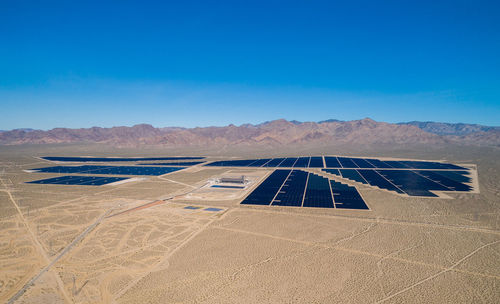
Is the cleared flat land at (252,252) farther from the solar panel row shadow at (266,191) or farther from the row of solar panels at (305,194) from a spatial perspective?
the solar panel row shadow at (266,191)

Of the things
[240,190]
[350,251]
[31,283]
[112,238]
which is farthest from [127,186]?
[350,251]

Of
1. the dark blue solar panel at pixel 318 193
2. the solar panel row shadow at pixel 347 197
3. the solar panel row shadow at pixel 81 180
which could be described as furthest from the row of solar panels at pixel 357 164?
the solar panel row shadow at pixel 81 180

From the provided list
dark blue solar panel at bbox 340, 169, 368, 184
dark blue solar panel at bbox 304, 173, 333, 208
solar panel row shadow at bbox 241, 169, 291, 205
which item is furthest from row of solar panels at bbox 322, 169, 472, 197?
solar panel row shadow at bbox 241, 169, 291, 205

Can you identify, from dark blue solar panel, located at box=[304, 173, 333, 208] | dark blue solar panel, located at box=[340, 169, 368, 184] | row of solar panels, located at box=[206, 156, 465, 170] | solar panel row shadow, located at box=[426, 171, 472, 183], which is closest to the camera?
dark blue solar panel, located at box=[304, 173, 333, 208]

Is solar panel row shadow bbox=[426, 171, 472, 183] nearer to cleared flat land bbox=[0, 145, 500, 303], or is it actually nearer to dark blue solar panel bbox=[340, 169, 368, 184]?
cleared flat land bbox=[0, 145, 500, 303]

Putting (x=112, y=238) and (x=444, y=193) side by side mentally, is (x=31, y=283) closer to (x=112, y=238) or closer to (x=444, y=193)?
(x=112, y=238)

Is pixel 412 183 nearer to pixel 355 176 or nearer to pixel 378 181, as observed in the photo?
pixel 378 181
